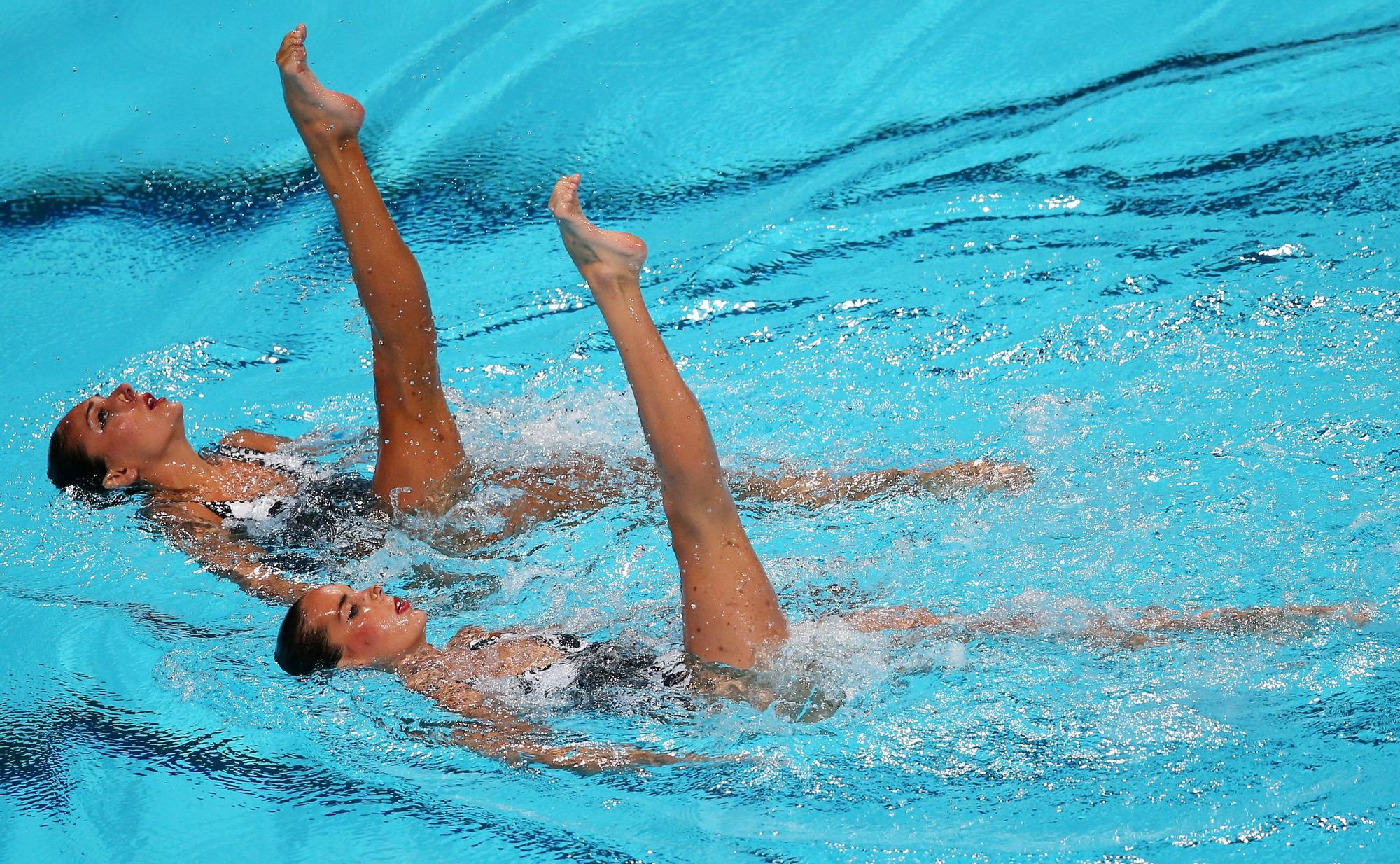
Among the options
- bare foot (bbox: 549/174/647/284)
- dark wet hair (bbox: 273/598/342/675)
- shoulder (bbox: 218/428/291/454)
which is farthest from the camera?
shoulder (bbox: 218/428/291/454)

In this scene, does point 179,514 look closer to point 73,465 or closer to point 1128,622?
point 73,465

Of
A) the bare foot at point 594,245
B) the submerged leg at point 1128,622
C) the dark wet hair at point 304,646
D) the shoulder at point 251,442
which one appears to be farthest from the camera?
the shoulder at point 251,442

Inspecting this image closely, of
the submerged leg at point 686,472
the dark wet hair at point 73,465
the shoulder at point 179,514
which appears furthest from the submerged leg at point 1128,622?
the dark wet hair at point 73,465

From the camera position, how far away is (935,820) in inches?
110

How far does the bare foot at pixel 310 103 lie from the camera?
9.61 ft

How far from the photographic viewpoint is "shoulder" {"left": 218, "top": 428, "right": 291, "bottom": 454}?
377 centimetres

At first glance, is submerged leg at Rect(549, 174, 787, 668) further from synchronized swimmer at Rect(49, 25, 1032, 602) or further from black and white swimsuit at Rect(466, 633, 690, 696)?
synchronized swimmer at Rect(49, 25, 1032, 602)

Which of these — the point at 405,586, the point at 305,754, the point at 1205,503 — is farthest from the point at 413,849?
the point at 1205,503

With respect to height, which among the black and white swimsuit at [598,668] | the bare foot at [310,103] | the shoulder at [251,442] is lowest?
the black and white swimsuit at [598,668]

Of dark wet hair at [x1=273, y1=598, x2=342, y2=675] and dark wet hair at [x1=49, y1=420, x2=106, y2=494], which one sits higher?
dark wet hair at [x1=49, y1=420, x2=106, y2=494]

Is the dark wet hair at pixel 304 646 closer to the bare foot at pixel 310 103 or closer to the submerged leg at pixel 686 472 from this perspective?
the submerged leg at pixel 686 472

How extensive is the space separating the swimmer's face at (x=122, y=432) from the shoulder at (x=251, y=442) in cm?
28

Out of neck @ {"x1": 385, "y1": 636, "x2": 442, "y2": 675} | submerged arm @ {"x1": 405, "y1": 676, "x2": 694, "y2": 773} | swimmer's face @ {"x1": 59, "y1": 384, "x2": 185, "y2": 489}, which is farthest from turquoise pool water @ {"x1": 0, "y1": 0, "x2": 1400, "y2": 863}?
swimmer's face @ {"x1": 59, "y1": 384, "x2": 185, "y2": 489}

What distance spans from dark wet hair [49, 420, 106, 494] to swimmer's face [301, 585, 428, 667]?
88 cm
